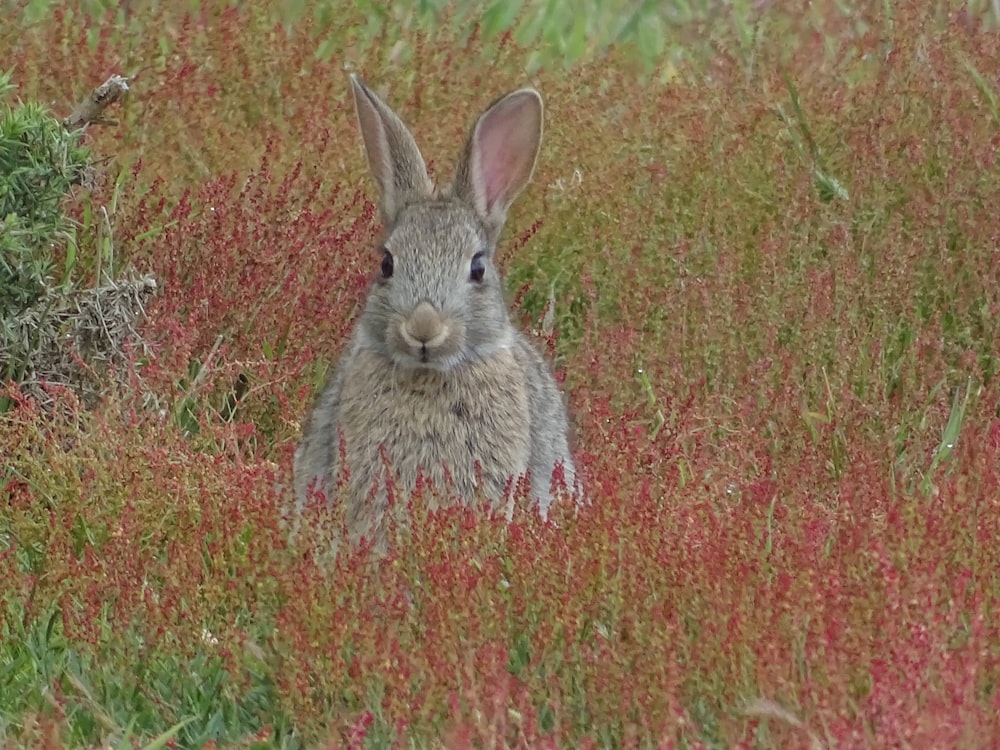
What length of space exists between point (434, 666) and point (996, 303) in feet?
9.40

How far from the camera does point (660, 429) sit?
5.33 metres

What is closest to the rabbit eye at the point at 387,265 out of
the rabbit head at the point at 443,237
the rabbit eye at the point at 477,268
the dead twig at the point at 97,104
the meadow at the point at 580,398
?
the rabbit head at the point at 443,237

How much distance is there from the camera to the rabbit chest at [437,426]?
4734mm

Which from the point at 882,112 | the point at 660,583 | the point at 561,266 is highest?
the point at 882,112

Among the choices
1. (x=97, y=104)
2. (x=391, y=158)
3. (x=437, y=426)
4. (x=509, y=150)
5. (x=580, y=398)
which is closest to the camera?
(x=437, y=426)

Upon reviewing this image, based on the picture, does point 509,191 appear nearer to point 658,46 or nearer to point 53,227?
point 53,227

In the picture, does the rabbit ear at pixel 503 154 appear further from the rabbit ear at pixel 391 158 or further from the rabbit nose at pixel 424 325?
the rabbit nose at pixel 424 325

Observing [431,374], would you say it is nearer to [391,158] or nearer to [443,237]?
[443,237]

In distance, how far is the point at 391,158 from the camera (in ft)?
16.6

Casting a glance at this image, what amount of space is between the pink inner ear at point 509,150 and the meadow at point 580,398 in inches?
27.3

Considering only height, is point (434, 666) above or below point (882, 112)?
below

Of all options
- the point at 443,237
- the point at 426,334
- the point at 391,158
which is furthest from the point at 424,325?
the point at 391,158

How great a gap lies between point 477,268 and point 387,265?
23 cm

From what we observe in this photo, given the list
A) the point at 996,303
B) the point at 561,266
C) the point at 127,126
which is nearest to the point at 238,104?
the point at 127,126
